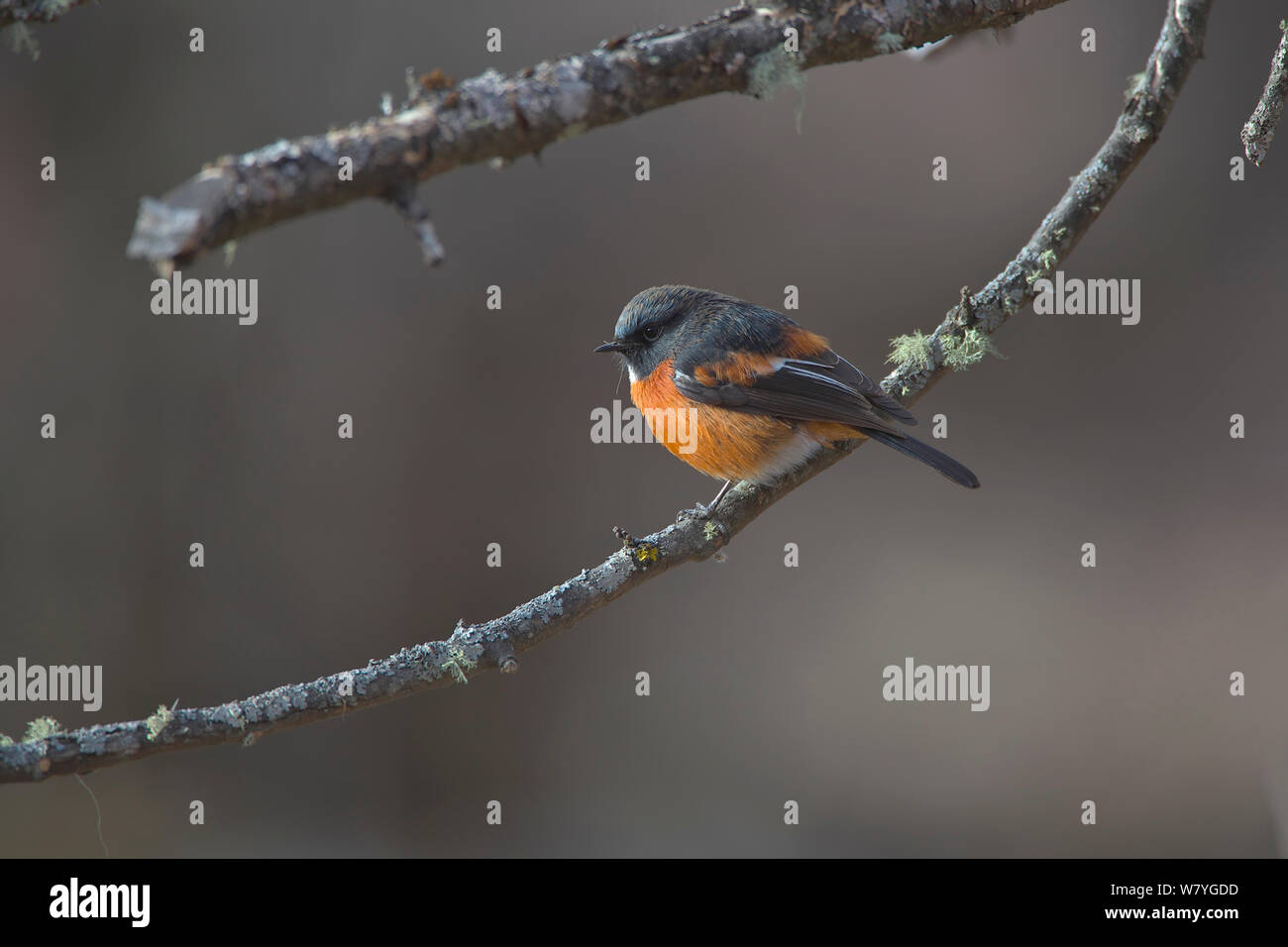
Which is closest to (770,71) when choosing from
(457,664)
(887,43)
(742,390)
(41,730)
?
(887,43)

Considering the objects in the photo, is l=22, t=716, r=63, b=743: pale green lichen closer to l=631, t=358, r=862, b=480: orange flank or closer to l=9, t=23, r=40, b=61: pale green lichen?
l=9, t=23, r=40, b=61: pale green lichen

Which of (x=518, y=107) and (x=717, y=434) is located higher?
(x=518, y=107)

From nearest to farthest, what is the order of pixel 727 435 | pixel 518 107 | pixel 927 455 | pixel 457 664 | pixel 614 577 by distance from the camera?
pixel 518 107, pixel 457 664, pixel 614 577, pixel 927 455, pixel 727 435

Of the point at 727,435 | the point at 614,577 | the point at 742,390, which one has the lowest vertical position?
the point at 614,577

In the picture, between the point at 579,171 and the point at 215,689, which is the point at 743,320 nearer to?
the point at 579,171

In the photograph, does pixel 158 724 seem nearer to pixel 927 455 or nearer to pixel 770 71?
pixel 770 71

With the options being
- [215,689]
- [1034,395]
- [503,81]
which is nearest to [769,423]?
[503,81]

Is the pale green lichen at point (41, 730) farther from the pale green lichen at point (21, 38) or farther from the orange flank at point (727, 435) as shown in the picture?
the orange flank at point (727, 435)

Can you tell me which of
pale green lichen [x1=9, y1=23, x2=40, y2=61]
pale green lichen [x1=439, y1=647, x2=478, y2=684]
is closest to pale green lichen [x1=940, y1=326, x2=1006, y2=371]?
pale green lichen [x1=439, y1=647, x2=478, y2=684]

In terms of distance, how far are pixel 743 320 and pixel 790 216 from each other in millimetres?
3035

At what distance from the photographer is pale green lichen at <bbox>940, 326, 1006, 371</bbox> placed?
11.7 feet

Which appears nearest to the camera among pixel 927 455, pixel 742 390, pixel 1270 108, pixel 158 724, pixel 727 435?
pixel 158 724

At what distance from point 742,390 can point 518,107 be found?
2149mm

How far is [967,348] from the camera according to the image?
359 centimetres
